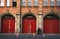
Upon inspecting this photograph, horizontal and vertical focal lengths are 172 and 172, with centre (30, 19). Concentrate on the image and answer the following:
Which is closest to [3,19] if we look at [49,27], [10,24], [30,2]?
[10,24]

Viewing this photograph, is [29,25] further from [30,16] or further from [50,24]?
[50,24]

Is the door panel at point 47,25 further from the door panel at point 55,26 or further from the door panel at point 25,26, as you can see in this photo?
the door panel at point 25,26

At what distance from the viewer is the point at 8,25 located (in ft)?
128

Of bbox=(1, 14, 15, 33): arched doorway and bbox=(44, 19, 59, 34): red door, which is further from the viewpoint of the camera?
bbox=(1, 14, 15, 33): arched doorway

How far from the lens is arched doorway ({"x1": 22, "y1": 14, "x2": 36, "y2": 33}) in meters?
38.4

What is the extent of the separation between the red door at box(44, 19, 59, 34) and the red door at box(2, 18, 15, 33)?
7.38 m

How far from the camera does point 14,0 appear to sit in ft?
129

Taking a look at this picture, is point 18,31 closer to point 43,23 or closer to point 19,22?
point 19,22

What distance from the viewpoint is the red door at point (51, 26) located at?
1492 inches

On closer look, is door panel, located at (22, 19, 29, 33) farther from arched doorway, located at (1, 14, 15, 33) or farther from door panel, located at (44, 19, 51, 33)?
door panel, located at (44, 19, 51, 33)

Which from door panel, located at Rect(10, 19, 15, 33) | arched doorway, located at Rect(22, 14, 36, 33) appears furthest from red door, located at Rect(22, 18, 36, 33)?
door panel, located at Rect(10, 19, 15, 33)

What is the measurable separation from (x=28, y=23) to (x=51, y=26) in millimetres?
5154

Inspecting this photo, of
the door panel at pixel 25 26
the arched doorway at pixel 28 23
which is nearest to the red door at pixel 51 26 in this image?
the arched doorway at pixel 28 23

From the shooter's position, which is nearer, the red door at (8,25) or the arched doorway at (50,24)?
the arched doorway at (50,24)
